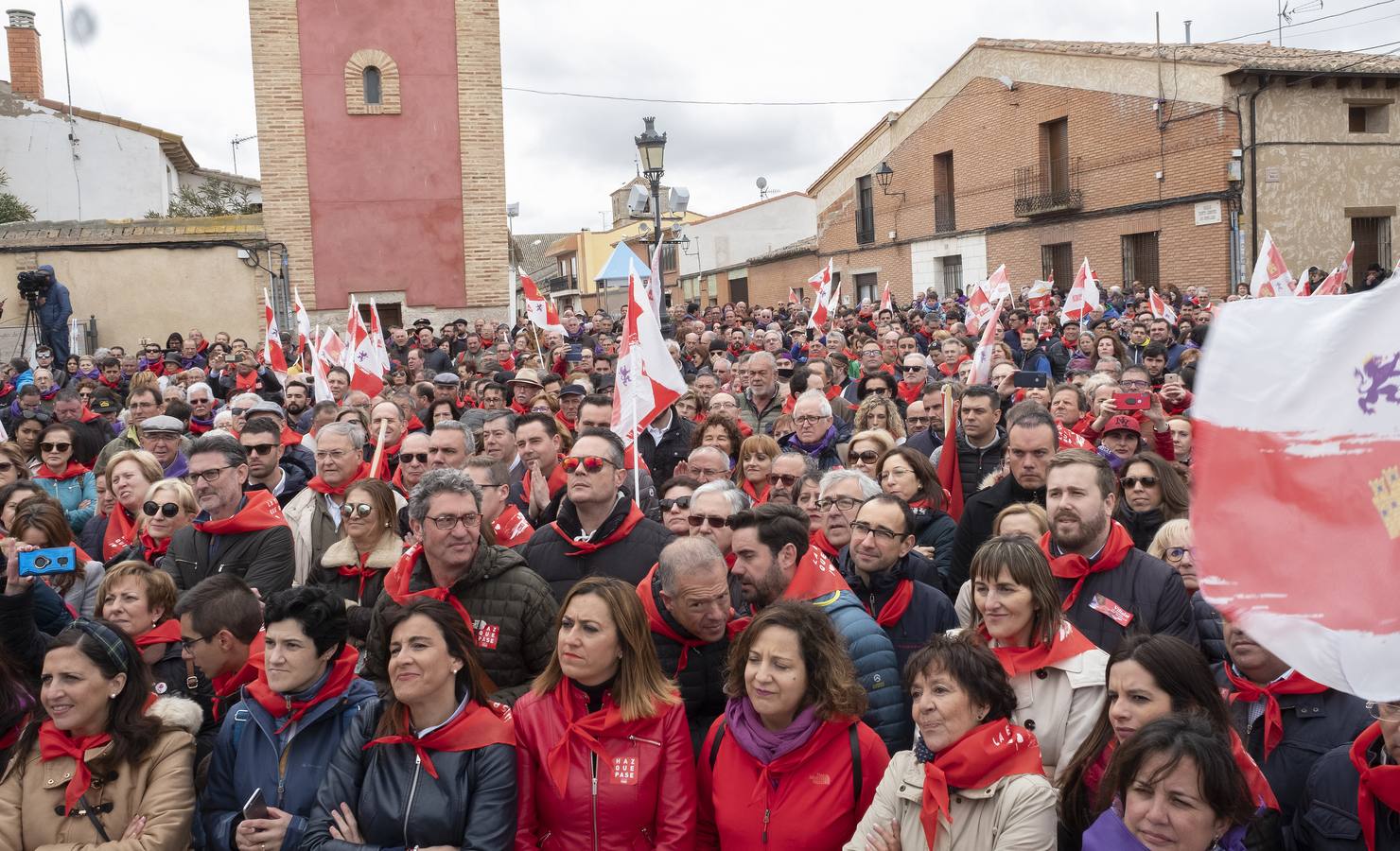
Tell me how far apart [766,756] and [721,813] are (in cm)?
23

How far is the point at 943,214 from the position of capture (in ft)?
118

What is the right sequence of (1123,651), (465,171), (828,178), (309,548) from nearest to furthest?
(1123,651), (309,548), (465,171), (828,178)

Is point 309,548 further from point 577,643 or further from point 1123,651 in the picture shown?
point 1123,651

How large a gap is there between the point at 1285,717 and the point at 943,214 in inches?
1315

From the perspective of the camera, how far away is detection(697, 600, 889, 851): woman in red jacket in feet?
11.8

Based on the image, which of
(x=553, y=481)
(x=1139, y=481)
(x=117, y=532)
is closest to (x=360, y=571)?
(x=553, y=481)

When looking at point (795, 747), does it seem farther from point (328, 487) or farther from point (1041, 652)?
point (328, 487)

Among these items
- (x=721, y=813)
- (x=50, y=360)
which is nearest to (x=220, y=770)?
(x=721, y=813)

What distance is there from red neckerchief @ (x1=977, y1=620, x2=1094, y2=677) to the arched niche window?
74.1ft

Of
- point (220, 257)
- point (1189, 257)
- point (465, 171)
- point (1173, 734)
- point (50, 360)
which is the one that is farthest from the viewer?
point (1189, 257)

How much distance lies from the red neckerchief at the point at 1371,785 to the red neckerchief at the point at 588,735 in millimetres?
1977

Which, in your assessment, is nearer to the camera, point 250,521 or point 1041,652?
point 1041,652

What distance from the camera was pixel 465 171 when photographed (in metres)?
24.6

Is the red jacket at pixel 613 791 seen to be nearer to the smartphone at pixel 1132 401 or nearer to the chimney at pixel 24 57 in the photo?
the smartphone at pixel 1132 401
